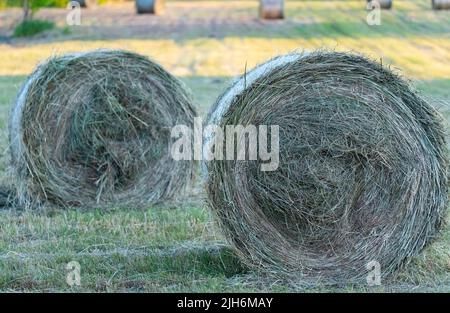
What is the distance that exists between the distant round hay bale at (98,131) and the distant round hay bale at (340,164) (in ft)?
7.22

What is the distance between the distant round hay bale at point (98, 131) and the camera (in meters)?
7.98

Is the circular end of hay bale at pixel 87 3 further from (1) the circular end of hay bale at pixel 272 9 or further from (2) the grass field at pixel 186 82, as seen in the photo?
(1) the circular end of hay bale at pixel 272 9

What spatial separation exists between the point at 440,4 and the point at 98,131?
662 inches

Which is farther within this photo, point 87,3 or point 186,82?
point 87,3

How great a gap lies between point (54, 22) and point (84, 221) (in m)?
16.9

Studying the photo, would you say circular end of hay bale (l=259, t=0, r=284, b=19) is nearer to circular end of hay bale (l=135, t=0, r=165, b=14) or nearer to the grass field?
the grass field

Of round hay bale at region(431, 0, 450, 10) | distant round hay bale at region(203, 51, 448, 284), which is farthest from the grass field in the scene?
round hay bale at region(431, 0, 450, 10)

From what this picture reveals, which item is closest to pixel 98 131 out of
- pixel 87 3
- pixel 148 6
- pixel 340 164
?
pixel 340 164

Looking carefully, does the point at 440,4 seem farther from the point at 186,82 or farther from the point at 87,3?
the point at 186,82

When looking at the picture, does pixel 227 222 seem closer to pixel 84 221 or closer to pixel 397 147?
pixel 397 147

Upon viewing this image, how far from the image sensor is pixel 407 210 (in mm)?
6090

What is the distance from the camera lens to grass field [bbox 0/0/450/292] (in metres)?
5.89

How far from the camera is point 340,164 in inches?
245
